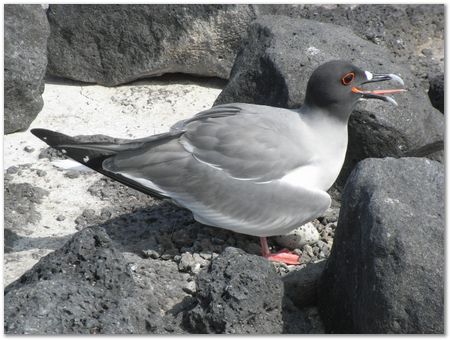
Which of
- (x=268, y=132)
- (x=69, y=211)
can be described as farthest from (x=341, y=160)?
(x=69, y=211)

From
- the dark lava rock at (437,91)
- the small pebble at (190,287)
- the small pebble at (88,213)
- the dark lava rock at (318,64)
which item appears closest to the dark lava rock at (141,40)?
the dark lava rock at (318,64)

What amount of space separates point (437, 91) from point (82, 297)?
4.18m

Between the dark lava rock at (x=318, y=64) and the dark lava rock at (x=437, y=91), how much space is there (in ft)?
2.49

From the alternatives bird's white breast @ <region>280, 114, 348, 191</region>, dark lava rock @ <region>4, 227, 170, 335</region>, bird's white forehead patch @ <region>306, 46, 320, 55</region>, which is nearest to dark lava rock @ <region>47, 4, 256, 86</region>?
bird's white forehead patch @ <region>306, 46, 320, 55</region>

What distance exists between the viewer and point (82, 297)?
4969 millimetres

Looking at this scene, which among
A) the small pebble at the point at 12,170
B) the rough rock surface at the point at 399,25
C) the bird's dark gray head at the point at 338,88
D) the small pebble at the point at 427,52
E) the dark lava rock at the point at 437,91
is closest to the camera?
the bird's dark gray head at the point at 338,88

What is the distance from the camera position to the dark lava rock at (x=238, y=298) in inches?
201

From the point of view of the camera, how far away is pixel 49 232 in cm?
666

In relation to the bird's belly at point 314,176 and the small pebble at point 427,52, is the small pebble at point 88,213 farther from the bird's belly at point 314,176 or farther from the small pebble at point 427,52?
the small pebble at point 427,52

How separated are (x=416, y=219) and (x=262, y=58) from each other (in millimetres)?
2469

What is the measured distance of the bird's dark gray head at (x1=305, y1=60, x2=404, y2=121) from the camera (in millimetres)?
6266

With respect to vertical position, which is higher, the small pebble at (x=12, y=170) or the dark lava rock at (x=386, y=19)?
the dark lava rock at (x=386, y=19)

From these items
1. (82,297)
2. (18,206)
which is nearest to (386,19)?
(18,206)

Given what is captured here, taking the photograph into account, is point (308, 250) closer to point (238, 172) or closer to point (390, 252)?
point (238, 172)
